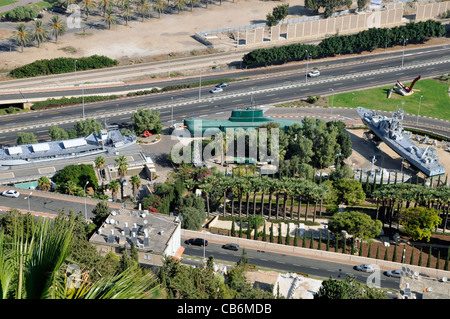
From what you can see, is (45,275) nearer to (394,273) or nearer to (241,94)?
(394,273)

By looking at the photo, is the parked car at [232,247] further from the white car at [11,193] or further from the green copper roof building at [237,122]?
the green copper roof building at [237,122]

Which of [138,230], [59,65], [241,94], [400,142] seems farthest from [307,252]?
[59,65]

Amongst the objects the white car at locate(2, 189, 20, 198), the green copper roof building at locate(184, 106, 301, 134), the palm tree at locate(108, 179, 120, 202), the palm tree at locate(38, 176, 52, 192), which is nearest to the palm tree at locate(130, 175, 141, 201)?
the palm tree at locate(108, 179, 120, 202)

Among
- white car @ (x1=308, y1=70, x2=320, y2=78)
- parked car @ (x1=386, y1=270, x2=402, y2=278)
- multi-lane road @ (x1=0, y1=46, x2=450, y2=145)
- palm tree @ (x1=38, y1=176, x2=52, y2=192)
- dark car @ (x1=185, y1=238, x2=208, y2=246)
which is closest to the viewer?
parked car @ (x1=386, y1=270, x2=402, y2=278)

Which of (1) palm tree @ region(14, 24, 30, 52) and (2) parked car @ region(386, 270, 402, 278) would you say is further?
(1) palm tree @ region(14, 24, 30, 52)

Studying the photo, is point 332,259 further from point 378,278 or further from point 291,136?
point 291,136

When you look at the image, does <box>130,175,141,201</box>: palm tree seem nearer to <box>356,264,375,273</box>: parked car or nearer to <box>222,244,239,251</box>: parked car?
<box>222,244,239,251</box>: parked car
